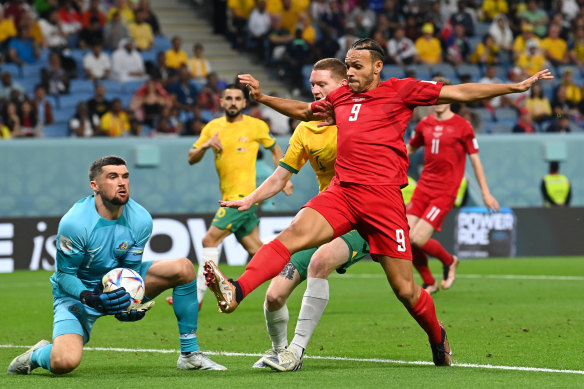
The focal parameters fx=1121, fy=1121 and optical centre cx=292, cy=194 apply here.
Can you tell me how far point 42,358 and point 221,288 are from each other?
1.68 m

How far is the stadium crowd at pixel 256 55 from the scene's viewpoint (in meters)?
20.4

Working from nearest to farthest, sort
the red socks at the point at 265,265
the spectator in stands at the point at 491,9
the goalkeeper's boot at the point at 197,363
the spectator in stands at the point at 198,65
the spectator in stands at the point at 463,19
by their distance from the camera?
the red socks at the point at 265,265
the goalkeeper's boot at the point at 197,363
the spectator in stands at the point at 198,65
the spectator in stands at the point at 463,19
the spectator in stands at the point at 491,9

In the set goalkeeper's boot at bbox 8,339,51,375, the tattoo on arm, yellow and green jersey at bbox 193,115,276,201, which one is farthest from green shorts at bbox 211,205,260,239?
goalkeeper's boot at bbox 8,339,51,375

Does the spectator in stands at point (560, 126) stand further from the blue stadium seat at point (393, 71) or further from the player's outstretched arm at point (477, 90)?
the player's outstretched arm at point (477, 90)

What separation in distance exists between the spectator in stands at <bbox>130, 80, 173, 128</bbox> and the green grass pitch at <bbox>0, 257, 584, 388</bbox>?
18.4 ft

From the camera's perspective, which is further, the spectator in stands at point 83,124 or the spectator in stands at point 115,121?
the spectator in stands at point 115,121

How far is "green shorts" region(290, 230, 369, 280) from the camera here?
813 cm

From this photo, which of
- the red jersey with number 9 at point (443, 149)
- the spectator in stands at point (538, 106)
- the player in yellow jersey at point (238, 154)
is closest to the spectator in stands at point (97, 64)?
the spectator in stands at point (538, 106)

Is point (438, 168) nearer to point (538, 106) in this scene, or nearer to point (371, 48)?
point (371, 48)

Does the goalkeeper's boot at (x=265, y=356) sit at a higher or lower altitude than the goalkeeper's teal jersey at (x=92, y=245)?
lower

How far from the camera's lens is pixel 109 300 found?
725 centimetres

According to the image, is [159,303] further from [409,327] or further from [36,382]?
[36,382]

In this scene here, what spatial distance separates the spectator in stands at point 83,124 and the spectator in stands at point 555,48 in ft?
37.4

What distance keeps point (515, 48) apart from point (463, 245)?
27.4 ft
